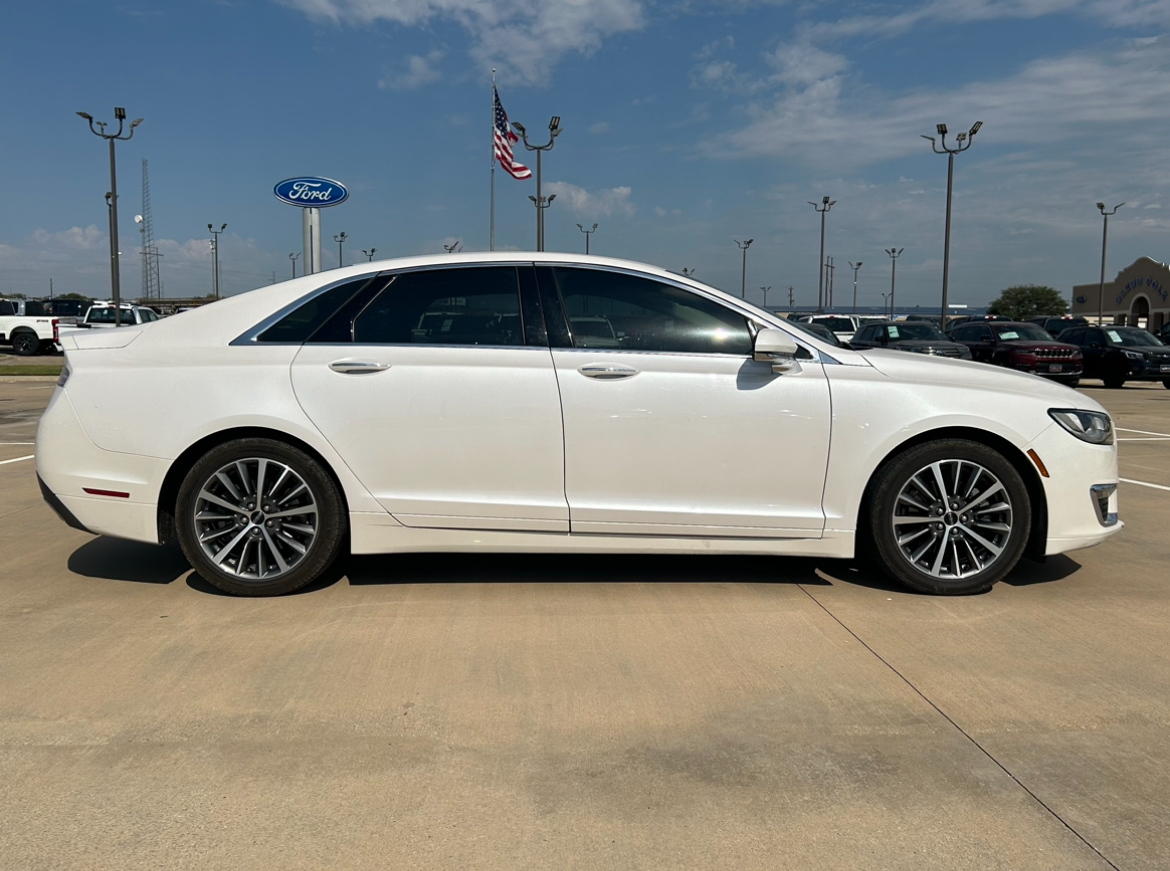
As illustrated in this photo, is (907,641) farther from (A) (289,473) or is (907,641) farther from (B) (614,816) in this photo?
(A) (289,473)

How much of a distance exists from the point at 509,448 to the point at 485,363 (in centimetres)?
43

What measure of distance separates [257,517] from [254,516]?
0.05 feet

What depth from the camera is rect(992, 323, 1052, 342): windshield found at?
21.5m

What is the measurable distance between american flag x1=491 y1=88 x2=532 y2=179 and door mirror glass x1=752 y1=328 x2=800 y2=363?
22.9 m

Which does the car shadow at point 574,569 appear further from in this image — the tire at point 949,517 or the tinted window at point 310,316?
the tinted window at point 310,316

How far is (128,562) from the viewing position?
5.10m

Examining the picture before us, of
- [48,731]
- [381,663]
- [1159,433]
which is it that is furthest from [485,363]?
[1159,433]

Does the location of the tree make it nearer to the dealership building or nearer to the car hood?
the dealership building

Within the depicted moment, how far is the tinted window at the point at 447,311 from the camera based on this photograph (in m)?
4.38

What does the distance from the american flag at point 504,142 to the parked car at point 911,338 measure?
11.2m

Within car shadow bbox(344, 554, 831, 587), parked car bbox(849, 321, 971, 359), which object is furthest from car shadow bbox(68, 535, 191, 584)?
parked car bbox(849, 321, 971, 359)

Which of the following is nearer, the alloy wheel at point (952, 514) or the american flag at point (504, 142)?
the alloy wheel at point (952, 514)

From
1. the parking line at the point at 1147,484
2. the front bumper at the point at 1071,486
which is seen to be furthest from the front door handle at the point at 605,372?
the parking line at the point at 1147,484

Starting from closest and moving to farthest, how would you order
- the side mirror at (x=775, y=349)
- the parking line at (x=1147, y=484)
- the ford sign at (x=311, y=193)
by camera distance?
the side mirror at (x=775, y=349)
the parking line at (x=1147, y=484)
the ford sign at (x=311, y=193)
